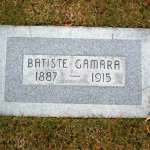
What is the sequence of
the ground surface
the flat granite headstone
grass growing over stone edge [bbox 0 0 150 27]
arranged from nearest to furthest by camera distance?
the ground surface → the flat granite headstone → grass growing over stone edge [bbox 0 0 150 27]

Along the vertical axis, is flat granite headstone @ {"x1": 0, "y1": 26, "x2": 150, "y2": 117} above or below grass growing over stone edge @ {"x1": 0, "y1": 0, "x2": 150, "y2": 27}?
below

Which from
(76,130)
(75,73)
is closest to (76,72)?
(75,73)

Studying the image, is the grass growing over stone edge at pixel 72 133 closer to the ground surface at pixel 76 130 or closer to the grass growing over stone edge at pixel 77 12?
the ground surface at pixel 76 130

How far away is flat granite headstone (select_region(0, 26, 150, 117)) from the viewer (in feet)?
14.8

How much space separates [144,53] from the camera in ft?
15.2

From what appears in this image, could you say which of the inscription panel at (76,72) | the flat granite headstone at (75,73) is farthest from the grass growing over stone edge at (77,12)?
the inscription panel at (76,72)

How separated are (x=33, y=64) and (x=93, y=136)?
3.35 ft

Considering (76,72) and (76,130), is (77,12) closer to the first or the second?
(76,72)

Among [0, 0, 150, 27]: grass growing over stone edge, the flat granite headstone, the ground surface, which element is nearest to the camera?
the ground surface

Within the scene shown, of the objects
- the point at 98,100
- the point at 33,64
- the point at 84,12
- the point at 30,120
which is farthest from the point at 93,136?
the point at 84,12

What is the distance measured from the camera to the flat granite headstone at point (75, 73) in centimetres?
452

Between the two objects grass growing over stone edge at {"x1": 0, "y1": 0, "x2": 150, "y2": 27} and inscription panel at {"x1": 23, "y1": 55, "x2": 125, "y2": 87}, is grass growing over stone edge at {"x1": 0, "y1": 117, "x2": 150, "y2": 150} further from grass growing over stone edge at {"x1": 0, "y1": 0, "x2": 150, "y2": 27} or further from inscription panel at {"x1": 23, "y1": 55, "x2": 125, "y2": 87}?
grass growing over stone edge at {"x1": 0, "y1": 0, "x2": 150, "y2": 27}

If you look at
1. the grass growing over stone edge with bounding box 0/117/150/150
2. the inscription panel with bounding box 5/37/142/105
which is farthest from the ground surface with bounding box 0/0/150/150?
Result: the inscription panel with bounding box 5/37/142/105

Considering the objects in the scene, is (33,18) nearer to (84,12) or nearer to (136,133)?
(84,12)
